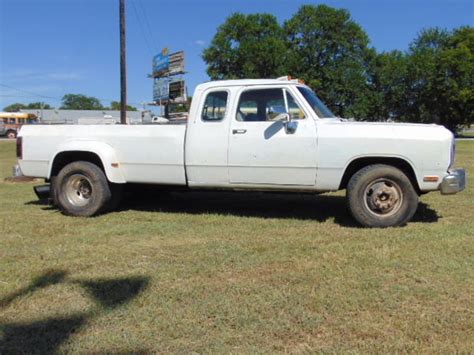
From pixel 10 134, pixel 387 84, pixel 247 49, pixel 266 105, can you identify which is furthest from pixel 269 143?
pixel 10 134

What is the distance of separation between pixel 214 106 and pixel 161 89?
28.6 meters

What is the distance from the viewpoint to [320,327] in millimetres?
3445

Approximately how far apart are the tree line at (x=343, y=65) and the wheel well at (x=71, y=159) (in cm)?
4250

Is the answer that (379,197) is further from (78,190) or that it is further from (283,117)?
(78,190)

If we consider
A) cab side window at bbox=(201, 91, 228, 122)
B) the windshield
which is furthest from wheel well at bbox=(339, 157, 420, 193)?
cab side window at bbox=(201, 91, 228, 122)

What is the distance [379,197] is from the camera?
6.21 meters

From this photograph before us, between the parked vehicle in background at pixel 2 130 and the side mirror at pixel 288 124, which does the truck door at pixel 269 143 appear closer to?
the side mirror at pixel 288 124

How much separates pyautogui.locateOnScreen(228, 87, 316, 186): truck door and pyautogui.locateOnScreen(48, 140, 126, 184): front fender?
1682 mm

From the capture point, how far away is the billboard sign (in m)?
33.5

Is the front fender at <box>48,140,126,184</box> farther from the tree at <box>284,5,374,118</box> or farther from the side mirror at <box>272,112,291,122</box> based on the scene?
the tree at <box>284,5,374,118</box>

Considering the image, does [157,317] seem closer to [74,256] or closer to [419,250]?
[74,256]

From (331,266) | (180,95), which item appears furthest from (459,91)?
(331,266)

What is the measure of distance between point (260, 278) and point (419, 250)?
1.86 meters

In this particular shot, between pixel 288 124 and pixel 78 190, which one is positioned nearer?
pixel 288 124
